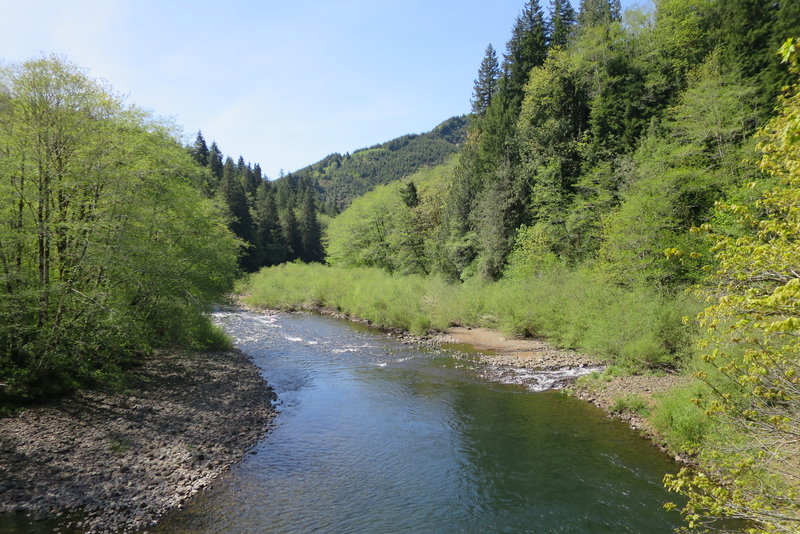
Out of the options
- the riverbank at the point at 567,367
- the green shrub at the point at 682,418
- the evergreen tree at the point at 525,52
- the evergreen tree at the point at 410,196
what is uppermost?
the evergreen tree at the point at 525,52

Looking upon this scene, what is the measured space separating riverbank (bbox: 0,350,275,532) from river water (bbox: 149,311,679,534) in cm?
79

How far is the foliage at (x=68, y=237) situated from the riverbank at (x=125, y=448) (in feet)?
4.40

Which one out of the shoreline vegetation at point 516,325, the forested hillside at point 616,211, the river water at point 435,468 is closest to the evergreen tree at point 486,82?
the forested hillside at point 616,211

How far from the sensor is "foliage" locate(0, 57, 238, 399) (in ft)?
36.6

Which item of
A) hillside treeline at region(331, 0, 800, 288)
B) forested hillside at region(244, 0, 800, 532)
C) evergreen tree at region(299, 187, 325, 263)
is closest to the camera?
forested hillside at region(244, 0, 800, 532)

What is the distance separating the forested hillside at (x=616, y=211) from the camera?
11.4 m

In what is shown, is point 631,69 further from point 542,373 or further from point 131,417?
point 131,417

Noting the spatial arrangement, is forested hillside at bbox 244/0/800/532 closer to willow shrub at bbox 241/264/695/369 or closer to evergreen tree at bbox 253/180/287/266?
willow shrub at bbox 241/264/695/369

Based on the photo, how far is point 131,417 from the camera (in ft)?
41.2

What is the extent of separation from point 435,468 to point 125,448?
26.8 feet

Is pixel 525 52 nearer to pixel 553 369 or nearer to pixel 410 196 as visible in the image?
pixel 410 196

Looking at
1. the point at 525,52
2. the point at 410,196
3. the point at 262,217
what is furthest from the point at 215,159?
the point at 525,52

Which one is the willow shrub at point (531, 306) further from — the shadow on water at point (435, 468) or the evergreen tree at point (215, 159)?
the evergreen tree at point (215, 159)

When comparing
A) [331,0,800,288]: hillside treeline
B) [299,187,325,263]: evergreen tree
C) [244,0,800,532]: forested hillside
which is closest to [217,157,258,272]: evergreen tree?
[299,187,325,263]: evergreen tree
